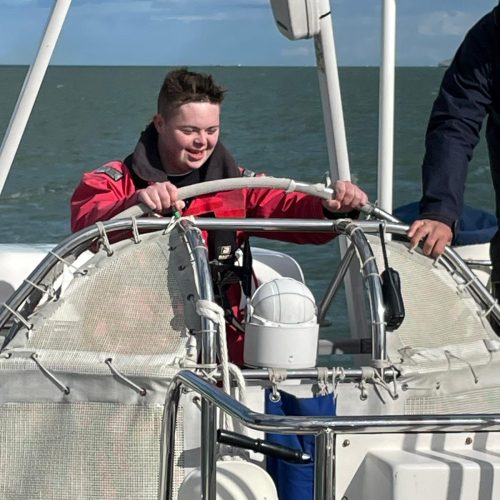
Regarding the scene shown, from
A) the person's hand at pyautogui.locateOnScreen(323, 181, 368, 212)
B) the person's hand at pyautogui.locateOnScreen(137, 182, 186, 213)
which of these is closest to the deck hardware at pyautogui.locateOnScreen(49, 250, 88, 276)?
the person's hand at pyautogui.locateOnScreen(137, 182, 186, 213)

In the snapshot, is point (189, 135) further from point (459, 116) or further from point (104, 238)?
point (459, 116)

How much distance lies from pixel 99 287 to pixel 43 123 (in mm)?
51401

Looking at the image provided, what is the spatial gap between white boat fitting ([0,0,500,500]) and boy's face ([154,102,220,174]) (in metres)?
0.35

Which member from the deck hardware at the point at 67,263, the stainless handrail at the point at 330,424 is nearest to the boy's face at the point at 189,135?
the deck hardware at the point at 67,263

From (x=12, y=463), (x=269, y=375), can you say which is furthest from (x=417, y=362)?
(x=12, y=463)

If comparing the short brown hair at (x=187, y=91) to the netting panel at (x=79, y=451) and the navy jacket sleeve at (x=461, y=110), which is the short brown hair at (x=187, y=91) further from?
the netting panel at (x=79, y=451)

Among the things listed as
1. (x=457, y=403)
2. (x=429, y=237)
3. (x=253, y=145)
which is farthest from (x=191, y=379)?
(x=253, y=145)

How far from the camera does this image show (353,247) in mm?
3465

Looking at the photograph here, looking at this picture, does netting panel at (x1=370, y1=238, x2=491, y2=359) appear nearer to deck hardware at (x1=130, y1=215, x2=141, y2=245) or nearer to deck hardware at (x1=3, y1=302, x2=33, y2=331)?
deck hardware at (x1=130, y1=215, x2=141, y2=245)

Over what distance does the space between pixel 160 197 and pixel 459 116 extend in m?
1.05

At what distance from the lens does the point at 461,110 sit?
148 inches

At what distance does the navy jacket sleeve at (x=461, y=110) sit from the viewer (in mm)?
3689

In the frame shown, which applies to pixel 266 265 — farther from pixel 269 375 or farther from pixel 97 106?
pixel 97 106

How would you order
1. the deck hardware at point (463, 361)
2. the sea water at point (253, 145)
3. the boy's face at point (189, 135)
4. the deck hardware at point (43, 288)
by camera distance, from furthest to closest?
1. the sea water at point (253, 145)
2. the boy's face at point (189, 135)
3. the deck hardware at point (43, 288)
4. the deck hardware at point (463, 361)
